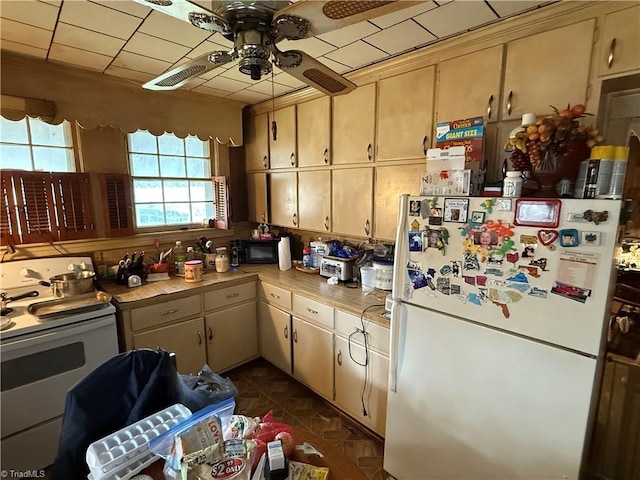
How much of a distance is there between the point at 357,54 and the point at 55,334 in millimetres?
2363

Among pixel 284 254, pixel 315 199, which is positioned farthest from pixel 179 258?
pixel 315 199

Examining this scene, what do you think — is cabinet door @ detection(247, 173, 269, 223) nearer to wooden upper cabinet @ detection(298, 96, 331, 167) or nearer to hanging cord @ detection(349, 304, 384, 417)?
wooden upper cabinet @ detection(298, 96, 331, 167)

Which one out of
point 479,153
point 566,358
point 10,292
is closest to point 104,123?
point 10,292

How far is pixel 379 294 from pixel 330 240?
0.78m

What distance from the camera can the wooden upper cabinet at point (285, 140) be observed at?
2.69m

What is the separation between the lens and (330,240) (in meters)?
2.77

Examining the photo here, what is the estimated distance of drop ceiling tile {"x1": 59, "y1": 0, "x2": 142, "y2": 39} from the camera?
4.58 ft

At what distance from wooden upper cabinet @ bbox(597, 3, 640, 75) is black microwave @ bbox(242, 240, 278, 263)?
8.14 feet

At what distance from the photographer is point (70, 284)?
1985mm

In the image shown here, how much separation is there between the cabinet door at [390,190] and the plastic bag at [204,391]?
1.32m

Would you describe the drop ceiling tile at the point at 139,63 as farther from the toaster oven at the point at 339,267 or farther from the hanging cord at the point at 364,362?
the hanging cord at the point at 364,362

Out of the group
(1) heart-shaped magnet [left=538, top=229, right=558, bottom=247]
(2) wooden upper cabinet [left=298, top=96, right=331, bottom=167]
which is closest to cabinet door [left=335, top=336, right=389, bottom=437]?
(1) heart-shaped magnet [left=538, top=229, right=558, bottom=247]

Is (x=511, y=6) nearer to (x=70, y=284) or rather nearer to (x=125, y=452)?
(x=125, y=452)

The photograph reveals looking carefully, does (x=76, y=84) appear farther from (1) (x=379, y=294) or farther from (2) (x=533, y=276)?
(2) (x=533, y=276)
